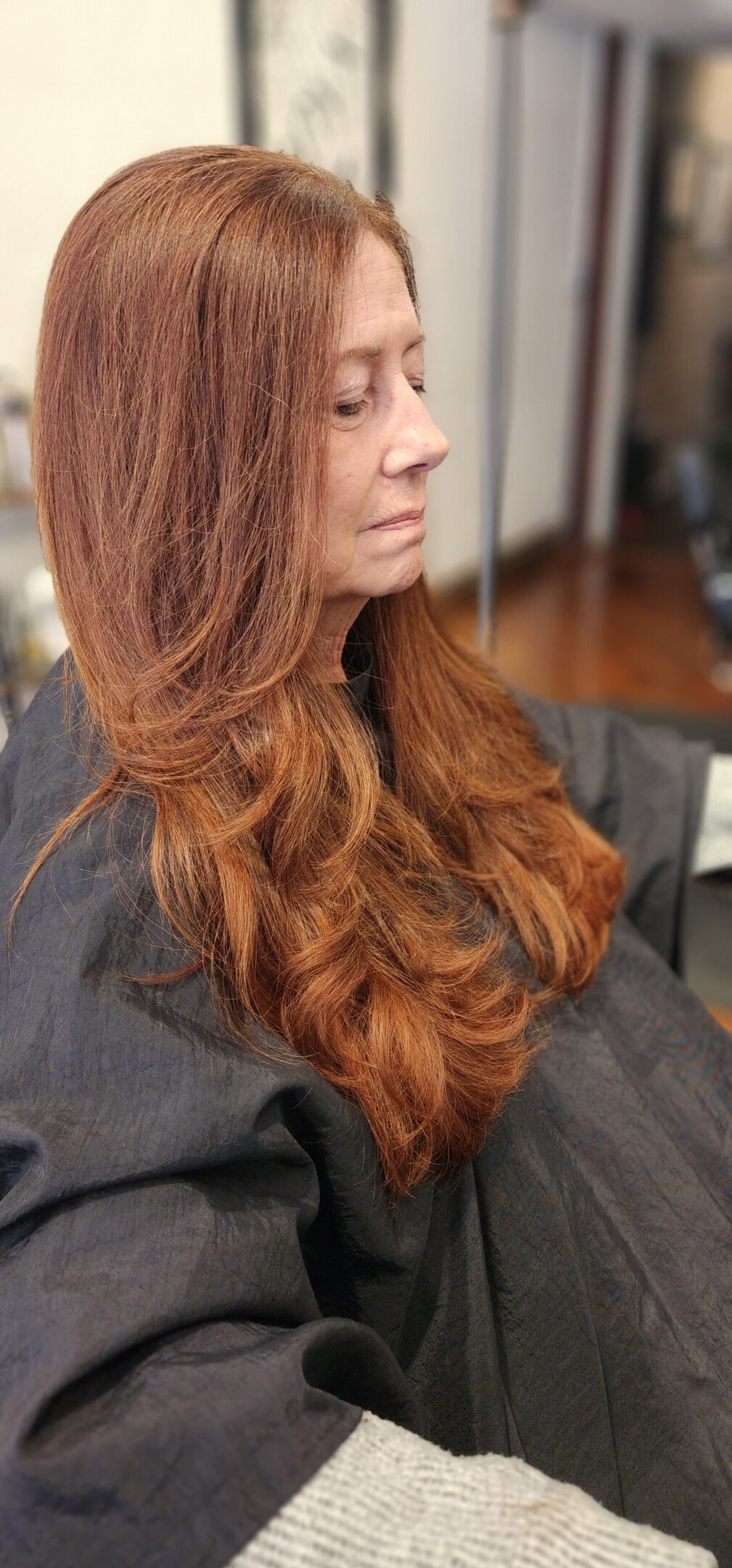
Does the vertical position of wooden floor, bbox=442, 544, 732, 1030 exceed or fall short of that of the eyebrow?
it falls short

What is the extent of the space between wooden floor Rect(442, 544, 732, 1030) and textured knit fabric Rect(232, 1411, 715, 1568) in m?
2.73

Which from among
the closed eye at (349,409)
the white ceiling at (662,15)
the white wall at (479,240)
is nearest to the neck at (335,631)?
the closed eye at (349,409)

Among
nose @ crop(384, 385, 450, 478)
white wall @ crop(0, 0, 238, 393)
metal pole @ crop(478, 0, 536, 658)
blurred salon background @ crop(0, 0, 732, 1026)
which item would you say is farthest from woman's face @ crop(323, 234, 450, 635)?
white wall @ crop(0, 0, 238, 393)

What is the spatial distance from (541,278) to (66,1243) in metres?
4.79

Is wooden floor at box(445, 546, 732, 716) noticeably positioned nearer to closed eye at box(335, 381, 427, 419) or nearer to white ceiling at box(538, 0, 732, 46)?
white ceiling at box(538, 0, 732, 46)

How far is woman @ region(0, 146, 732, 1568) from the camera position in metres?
0.52

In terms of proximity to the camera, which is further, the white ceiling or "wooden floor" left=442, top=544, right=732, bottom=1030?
"wooden floor" left=442, top=544, right=732, bottom=1030

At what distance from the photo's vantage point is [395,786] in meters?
0.90

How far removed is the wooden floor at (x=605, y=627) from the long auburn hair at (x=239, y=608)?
2.50 meters

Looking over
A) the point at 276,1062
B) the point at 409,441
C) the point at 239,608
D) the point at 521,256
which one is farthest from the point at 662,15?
the point at 521,256

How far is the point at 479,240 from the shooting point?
4.00m

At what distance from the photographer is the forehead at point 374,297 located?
69 centimetres

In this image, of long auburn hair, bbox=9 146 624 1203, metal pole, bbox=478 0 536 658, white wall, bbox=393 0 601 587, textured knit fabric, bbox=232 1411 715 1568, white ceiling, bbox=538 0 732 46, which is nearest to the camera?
textured knit fabric, bbox=232 1411 715 1568

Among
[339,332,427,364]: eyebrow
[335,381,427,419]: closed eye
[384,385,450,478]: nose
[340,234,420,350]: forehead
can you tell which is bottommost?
[384,385,450,478]: nose
